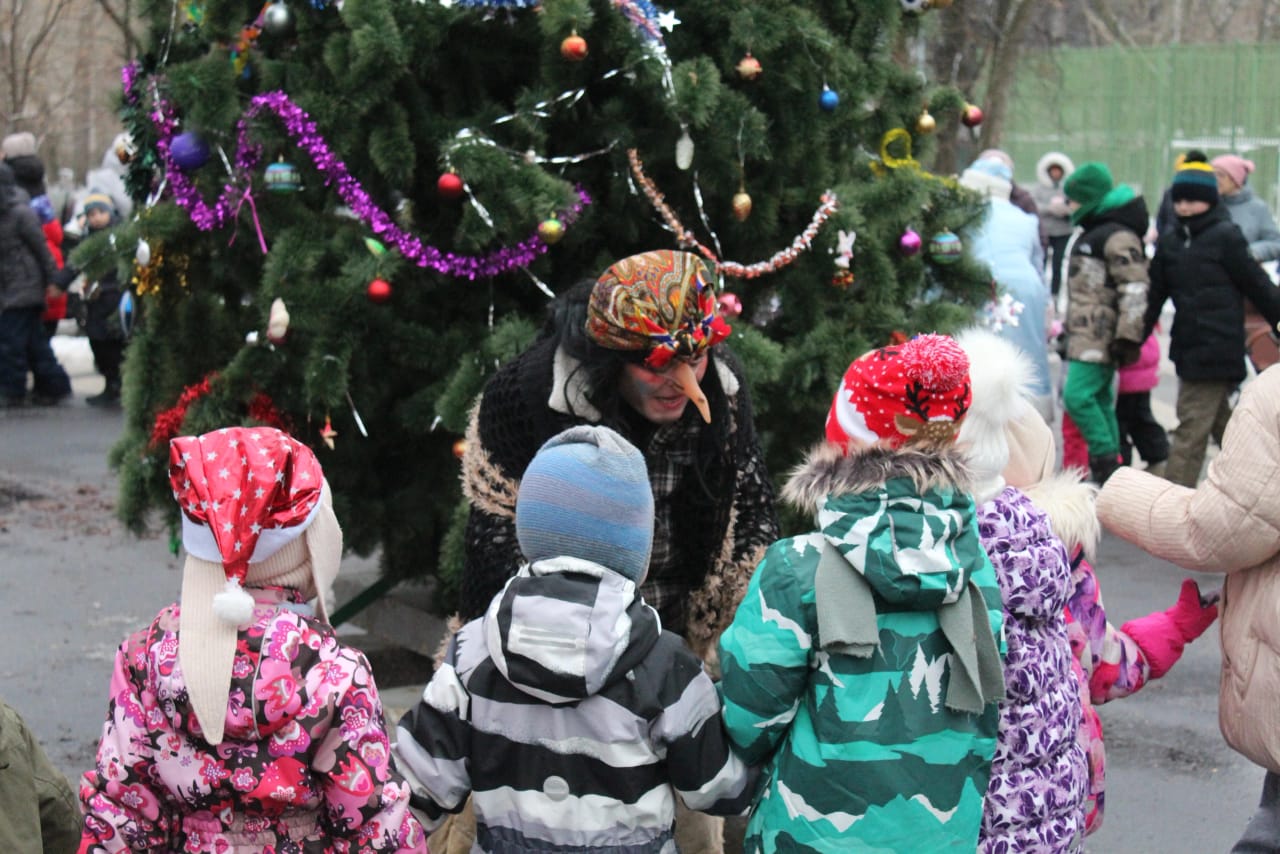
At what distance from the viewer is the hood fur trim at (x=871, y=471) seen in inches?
112

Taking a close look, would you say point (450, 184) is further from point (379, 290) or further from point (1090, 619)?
point (1090, 619)

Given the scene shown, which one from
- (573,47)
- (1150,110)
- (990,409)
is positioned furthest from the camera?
(1150,110)

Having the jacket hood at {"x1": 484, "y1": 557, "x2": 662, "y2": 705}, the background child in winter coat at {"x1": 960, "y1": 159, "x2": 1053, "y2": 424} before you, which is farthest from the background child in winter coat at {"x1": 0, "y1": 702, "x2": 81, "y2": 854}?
the background child in winter coat at {"x1": 960, "y1": 159, "x2": 1053, "y2": 424}

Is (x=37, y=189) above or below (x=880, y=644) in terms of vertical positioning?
below

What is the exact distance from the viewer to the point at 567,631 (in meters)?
2.68

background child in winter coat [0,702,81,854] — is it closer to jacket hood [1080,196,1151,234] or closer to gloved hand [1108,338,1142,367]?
gloved hand [1108,338,1142,367]

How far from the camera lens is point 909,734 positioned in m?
2.84

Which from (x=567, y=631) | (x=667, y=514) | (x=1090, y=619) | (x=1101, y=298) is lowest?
(x=1101, y=298)

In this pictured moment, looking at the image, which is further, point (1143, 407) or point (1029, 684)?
point (1143, 407)

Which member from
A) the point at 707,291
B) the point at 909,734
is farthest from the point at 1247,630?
the point at 707,291

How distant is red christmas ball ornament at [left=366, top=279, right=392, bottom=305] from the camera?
15.8 feet

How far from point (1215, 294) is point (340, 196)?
523 centimetres

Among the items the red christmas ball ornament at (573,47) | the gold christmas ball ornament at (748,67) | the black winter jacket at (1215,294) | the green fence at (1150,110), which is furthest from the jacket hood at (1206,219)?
the green fence at (1150,110)

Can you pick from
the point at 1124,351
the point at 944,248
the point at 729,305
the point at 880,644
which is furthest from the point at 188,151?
the point at 1124,351
